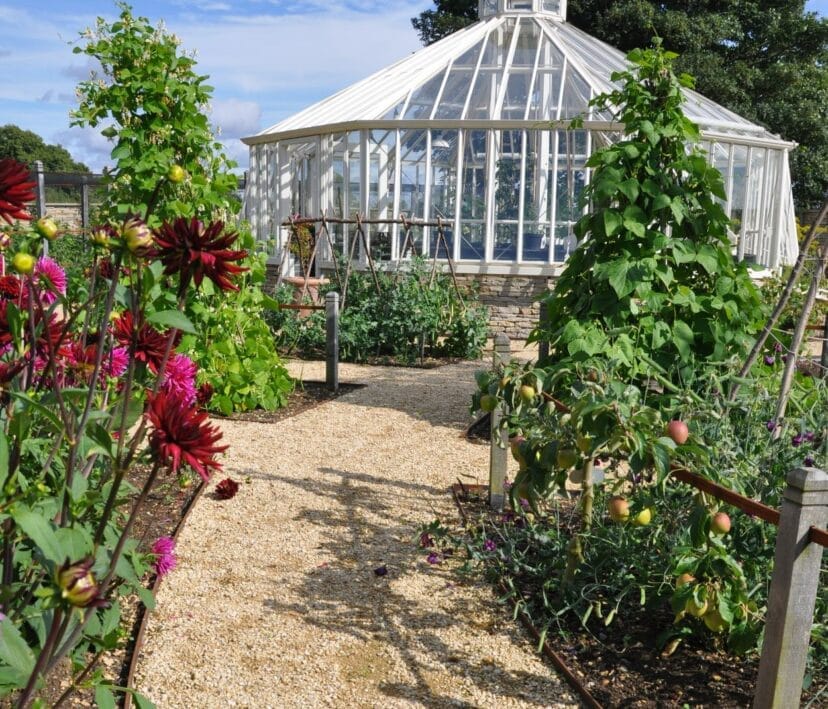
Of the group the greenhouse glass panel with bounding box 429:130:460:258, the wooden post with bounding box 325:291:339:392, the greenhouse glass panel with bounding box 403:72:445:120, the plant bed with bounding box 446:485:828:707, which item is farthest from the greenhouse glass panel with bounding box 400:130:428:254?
the plant bed with bounding box 446:485:828:707

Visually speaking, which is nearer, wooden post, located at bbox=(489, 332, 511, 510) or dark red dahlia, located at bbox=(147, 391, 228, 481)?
dark red dahlia, located at bbox=(147, 391, 228, 481)

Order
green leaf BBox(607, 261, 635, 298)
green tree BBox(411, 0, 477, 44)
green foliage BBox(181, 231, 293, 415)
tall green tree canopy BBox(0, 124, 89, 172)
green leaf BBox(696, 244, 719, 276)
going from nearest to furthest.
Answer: green leaf BBox(607, 261, 635, 298) < green leaf BBox(696, 244, 719, 276) < green foliage BBox(181, 231, 293, 415) < green tree BBox(411, 0, 477, 44) < tall green tree canopy BBox(0, 124, 89, 172)

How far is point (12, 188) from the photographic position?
1.55 metres

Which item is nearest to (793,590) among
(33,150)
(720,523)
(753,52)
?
(720,523)

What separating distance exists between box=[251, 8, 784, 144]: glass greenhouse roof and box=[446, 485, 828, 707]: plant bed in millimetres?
9125

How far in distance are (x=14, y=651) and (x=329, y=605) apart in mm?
1978

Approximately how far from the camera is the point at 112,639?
71.8 inches

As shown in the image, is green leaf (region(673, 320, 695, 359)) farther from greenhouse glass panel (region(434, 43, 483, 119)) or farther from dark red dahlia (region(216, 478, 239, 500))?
greenhouse glass panel (region(434, 43, 483, 119))

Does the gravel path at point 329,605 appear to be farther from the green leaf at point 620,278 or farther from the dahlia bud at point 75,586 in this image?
the dahlia bud at point 75,586

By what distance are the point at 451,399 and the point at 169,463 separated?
590cm

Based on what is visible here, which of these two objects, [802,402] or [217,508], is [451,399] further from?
[802,402]

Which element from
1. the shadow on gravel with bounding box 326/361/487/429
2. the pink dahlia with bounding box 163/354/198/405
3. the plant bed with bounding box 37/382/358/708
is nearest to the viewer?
the pink dahlia with bounding box 163/354/198/405

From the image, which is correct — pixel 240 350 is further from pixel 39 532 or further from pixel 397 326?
pixel 39 532

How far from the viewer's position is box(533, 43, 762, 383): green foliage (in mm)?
4484
